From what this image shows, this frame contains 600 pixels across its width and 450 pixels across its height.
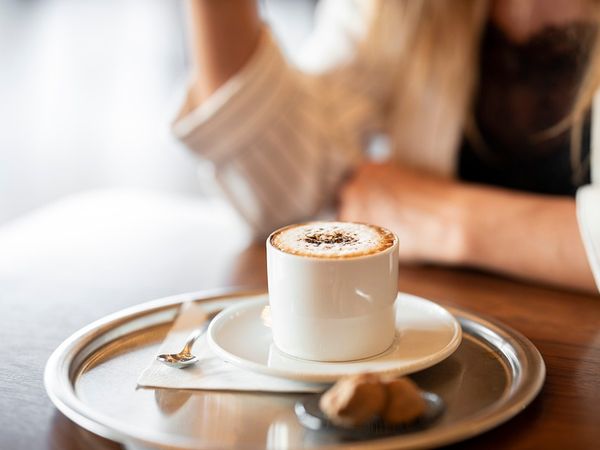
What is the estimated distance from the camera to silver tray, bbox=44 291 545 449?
42cm

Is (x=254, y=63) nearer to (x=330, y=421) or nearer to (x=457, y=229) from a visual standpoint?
(x=457, y=229)

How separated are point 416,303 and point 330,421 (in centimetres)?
22

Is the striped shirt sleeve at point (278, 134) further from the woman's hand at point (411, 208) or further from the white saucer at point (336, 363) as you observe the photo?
the white saucer at point (336, 363)

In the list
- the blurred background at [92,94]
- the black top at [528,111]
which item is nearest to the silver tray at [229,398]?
the black top at [528,111]

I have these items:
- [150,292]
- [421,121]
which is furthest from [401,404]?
[421,121]

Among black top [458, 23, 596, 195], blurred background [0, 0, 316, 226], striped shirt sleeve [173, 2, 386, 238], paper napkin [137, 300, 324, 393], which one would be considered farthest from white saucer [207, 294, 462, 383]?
blurred background [0, 0, 316, 226]

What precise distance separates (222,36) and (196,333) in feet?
1.62

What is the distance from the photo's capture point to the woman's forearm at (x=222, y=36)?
0.96 m

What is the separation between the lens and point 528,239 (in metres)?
0.84

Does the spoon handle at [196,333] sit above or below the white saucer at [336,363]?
below

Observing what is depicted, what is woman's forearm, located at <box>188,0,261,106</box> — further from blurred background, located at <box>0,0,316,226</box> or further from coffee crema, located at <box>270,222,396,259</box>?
blurred background, located at <box>0,0,316,226</box>

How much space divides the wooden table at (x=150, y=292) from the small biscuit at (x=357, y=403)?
0.21ft

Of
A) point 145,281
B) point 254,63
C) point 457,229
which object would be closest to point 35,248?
point 145,281

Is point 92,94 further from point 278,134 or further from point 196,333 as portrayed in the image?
point 196,333
